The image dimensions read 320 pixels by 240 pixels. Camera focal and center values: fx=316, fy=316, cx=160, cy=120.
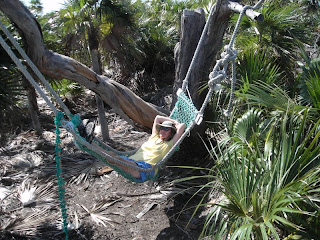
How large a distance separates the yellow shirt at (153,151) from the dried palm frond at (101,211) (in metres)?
0.92

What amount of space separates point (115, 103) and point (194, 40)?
1.46 meters

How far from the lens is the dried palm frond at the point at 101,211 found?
13.1 ft

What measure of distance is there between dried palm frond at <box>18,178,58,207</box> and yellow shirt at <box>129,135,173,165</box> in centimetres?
152

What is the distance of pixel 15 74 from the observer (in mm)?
3748

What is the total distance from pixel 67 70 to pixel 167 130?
4.71ft

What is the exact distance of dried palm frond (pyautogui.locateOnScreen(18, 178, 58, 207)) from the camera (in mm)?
4375

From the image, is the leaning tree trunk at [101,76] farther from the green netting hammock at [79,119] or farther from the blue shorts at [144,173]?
the blue shorts at [144,173]

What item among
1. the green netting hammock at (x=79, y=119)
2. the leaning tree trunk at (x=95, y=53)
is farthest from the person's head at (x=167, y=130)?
the leaning tree trunk at (x=95, y=53)

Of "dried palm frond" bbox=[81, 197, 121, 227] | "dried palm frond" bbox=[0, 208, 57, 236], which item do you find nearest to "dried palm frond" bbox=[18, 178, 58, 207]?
"dried palm frond" bbox=[0, 208, 57, 236]

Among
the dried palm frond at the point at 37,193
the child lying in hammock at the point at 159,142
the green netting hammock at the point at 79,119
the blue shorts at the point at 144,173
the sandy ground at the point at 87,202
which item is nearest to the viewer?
the green netting hammock at the point at 79,119

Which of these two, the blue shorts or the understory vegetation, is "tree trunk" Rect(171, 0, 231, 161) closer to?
the understory vegetation

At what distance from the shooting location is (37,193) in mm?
4566

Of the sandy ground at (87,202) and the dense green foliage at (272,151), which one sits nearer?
the dense green foliage at (272,151)

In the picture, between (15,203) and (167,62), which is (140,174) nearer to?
(15,203)
